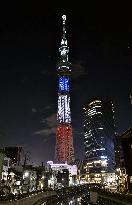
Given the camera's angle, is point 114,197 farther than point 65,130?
No

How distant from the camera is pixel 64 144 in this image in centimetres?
18738

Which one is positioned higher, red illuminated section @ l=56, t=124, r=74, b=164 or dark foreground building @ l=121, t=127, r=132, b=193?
red illuminated section @ l=56, t=124, r=74, b=164

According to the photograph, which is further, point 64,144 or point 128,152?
point 64,144

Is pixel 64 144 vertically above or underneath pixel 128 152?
above

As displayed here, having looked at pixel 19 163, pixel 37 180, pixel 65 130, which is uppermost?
pixel 65 130

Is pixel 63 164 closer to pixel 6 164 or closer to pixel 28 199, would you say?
pixel 6 164

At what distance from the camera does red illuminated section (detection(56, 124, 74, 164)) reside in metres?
187

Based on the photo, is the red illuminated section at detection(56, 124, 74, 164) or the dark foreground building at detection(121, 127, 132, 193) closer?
the dark foreground building at detection(121, 127, 132, 193)

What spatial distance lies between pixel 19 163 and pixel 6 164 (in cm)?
2567

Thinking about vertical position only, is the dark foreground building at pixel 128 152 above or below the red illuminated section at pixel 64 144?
below

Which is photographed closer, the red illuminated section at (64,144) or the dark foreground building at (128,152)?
the dark foreground building at (128,152)

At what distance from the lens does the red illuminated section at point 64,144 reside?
614 ft

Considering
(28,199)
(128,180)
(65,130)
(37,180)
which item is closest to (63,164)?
(65,130)

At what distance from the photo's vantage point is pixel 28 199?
38.2 metres
